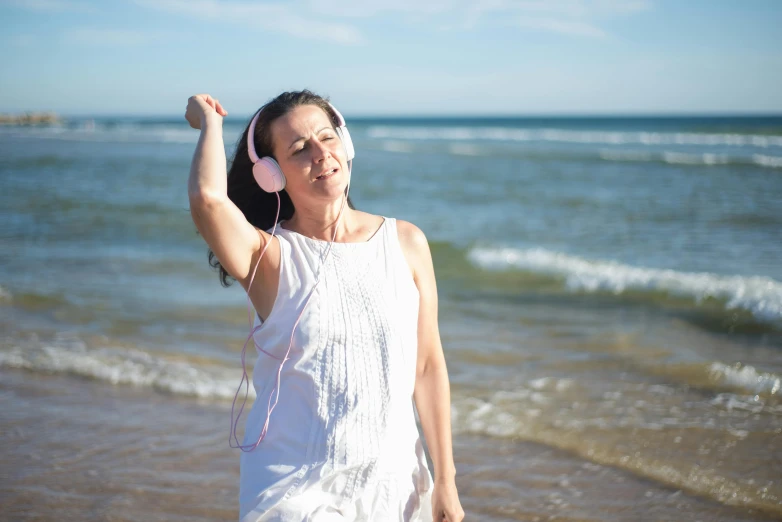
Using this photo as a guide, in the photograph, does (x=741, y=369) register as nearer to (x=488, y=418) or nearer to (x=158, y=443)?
(x=488, y=418)

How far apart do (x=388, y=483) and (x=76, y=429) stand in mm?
3205

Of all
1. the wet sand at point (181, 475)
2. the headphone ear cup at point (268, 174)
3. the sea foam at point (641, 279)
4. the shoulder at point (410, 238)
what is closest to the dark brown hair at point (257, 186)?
the headphone ear cup at point (268, 174)

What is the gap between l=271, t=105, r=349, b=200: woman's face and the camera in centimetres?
221

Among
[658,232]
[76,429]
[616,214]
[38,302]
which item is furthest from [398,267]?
[616,214]

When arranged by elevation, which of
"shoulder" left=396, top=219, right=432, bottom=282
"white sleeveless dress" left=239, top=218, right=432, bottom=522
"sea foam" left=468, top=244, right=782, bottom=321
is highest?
"shoulder" left=396, top=219, right=432, bottom=282

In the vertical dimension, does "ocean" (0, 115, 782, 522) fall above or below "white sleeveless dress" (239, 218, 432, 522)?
below

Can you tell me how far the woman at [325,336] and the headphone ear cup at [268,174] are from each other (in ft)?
0.05

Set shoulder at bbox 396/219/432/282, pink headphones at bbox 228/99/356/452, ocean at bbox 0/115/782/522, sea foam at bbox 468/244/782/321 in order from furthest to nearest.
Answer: sea foam at bbox 468/244/782/321
ocean at bbox 0/115/782/522
shoulder at bbox 396/219/432/282
pink headphones at bbox 228/99/356/452

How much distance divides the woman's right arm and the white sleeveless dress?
0.12m

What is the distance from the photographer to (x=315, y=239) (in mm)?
2262

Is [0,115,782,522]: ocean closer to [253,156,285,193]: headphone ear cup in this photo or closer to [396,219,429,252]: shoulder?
[396,219,429,252]: shoulder

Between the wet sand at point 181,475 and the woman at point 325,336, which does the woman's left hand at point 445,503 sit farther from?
the wet sand at point 181,475

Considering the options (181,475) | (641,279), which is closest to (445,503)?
(181,475)

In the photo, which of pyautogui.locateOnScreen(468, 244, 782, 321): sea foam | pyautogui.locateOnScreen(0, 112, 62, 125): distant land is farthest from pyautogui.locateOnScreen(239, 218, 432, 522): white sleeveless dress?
pyautogui.locateOnScreen(0, 112, 62, 125): distant land
